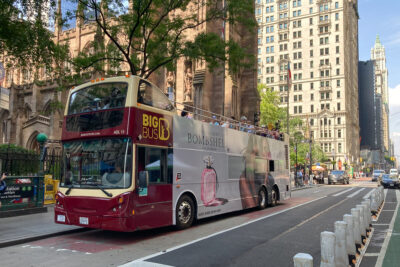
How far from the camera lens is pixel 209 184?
37.3 feet

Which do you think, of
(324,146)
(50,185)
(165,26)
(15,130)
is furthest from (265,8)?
(50,185)

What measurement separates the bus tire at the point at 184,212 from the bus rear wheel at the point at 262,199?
5090 millimetres

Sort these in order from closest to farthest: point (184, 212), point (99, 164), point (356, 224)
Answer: point (356, 224)
point (99, 164)
point (184, 212)

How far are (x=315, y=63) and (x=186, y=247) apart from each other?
9735cm

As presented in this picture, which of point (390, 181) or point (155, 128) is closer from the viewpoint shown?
point (155, 128)

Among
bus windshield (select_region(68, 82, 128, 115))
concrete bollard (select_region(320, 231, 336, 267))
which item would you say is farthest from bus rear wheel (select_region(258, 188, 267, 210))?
concrete bollard (select_region(320, 231, 336, 267))

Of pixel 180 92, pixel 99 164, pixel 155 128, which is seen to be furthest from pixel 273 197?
pixel 180 92

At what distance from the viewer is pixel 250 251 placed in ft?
24.2

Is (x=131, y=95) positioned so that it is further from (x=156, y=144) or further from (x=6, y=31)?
(x=6, y=31)

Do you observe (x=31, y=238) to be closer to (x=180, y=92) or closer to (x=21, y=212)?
(x=21, y=212)

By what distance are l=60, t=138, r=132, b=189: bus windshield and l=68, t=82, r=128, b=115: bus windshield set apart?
3.02 feet

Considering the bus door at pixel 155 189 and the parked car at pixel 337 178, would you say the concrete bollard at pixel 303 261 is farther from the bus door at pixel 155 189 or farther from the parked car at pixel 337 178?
the parked car at pixel 337 178

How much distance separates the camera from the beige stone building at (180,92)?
2841 centimetres

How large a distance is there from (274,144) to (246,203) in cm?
424
